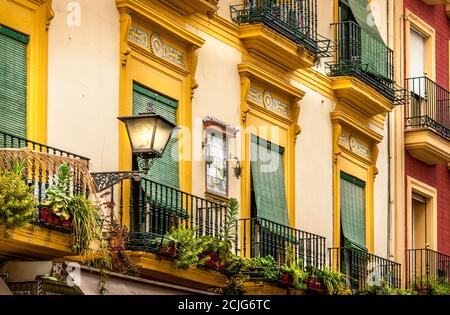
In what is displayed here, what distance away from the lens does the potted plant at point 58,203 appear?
18.0 metres

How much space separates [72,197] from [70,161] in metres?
0.70

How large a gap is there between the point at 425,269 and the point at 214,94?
7.59m

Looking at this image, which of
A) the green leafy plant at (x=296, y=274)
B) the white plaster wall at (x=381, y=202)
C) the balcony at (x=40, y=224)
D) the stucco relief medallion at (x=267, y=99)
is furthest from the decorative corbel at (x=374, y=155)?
the balcony at (x=40, y=224)

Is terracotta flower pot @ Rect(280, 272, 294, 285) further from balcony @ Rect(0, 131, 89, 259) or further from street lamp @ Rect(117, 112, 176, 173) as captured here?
balcony @ Rect(0, 131, 89, 259)

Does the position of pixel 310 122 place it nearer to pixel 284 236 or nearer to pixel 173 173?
pixel 284 236

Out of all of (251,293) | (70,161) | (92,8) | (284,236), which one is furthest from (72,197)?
(284,236)

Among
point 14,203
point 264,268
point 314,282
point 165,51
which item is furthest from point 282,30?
point 14,203

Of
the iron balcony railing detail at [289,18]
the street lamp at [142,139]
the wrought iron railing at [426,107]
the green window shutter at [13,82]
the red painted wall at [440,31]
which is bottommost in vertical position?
the street lamp at [142,139]

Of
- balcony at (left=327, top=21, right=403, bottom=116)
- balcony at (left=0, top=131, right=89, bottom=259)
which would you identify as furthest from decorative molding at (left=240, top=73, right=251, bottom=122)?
balcony at (left=0, top=131, right=89, bottom=259)

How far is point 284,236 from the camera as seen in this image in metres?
24.3

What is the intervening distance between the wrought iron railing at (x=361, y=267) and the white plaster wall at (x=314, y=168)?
0.31 meters

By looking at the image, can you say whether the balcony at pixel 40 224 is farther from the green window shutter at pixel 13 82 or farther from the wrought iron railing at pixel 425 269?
the wrought iron railing at pixel 425 269

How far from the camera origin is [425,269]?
1174 inches

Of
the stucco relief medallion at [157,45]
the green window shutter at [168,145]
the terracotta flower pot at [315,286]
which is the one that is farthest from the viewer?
the terracotta flower pot at [315,286]
